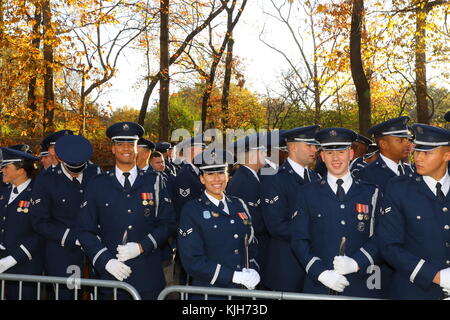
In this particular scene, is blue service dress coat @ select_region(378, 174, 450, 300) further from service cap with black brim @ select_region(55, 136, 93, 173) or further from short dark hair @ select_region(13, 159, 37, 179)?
short dark hair @ select_region(13, 159, 37, 179)

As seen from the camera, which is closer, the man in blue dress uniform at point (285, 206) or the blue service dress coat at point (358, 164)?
the man in blue dress uniform at point (285, 206)

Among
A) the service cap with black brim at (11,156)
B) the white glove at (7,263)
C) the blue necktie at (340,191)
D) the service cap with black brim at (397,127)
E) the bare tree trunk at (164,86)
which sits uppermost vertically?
the bare tree trunk at (164,86)

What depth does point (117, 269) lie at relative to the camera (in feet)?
13.9

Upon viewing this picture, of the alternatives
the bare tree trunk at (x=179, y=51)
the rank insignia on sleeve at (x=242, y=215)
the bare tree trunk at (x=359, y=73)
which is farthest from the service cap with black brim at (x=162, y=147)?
the bare tree trunk at (x=179, y=51)

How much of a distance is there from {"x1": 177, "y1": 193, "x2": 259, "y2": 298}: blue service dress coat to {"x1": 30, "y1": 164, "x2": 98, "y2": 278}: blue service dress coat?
66.6 inches

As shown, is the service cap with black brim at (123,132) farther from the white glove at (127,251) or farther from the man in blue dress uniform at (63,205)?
the white glove at (127,251)

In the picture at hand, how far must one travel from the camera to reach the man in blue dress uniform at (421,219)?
3734 mm

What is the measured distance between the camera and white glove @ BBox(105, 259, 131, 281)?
4.25m

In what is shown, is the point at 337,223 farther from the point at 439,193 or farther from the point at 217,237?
the point at 217,237

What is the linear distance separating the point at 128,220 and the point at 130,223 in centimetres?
4

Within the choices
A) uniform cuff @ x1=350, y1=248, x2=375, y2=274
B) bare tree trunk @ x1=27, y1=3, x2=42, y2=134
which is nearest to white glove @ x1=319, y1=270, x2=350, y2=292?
uniform cuff @ x1=350, y1=248, x2=375, y2=274

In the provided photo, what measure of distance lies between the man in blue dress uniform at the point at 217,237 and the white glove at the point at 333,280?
558mm
